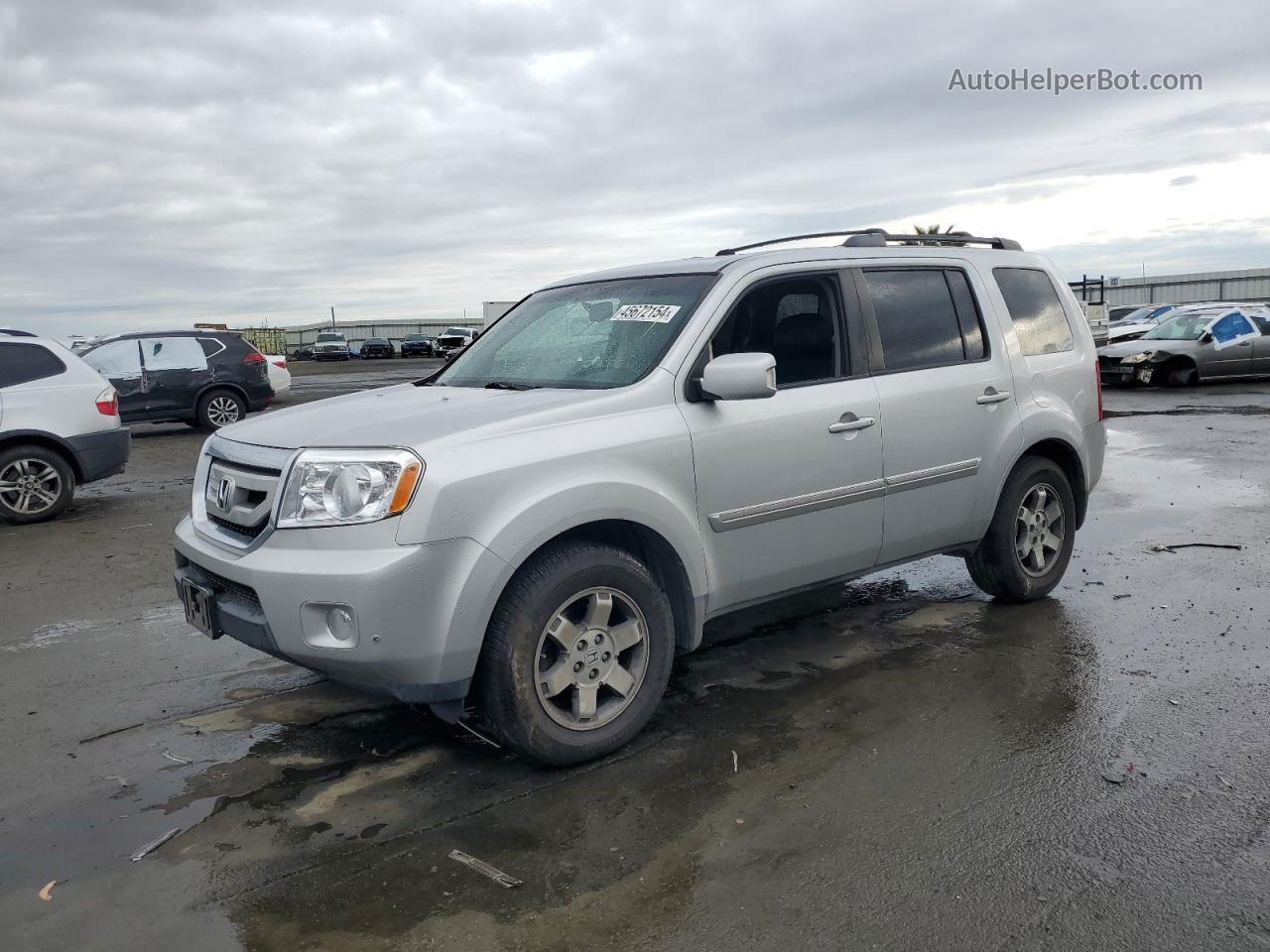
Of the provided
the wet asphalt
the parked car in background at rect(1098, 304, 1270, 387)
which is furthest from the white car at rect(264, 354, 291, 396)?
the parked car in background at rect(1098, 304, 1270, 387)

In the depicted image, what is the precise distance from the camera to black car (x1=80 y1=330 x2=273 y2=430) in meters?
15.7

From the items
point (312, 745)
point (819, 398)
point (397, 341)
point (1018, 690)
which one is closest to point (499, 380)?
point (819, 398)

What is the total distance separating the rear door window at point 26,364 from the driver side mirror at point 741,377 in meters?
7.73

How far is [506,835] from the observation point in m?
3.41

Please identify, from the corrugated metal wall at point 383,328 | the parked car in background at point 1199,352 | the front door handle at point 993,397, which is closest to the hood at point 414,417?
the front door handle at point 993,397

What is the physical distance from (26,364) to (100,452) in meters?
0.97

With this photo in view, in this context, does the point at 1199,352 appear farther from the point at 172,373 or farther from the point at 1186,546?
the point at 172,373

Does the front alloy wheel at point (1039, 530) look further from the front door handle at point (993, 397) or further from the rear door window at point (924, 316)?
the rear door window at point (924, 316)

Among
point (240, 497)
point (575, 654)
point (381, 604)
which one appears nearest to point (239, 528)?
point (240, 497)

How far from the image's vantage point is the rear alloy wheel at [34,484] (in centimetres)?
933

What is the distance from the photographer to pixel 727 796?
11.9ft

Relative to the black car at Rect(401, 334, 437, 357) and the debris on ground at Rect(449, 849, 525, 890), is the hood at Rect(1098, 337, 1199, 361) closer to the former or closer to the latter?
the debris on ground at Rect(449, 849, 525, 890)

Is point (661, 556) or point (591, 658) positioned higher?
point (661, 556)

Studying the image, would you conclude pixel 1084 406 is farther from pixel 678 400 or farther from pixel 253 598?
pixel 253 598
